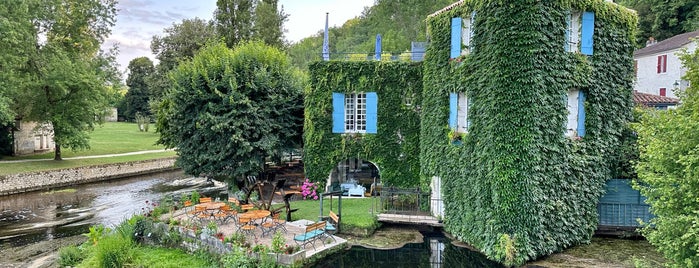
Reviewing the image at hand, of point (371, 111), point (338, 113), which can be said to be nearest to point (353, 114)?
point (338, 113)

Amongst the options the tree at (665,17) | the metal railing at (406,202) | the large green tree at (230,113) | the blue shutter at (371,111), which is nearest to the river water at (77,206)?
the large green tree at (230,113)

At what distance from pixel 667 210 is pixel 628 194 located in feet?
23.2

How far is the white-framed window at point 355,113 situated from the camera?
21.1m

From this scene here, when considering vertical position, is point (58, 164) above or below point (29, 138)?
below

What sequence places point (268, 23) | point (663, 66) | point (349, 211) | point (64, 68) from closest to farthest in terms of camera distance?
point (349, 211) < point (64, 68) < point (663, 66) < point (268, 23)

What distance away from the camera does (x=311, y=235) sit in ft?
45.8

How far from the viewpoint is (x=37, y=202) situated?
951 inches

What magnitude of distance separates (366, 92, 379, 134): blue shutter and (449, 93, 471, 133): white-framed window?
193 inches

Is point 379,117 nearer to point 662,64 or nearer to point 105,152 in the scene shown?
point 662,64

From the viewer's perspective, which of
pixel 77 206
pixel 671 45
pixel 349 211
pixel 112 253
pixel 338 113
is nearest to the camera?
pixel 112 253

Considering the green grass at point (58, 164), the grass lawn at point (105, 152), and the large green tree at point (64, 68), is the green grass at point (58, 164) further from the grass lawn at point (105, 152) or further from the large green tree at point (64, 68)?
the large green tree at point (64, 68)

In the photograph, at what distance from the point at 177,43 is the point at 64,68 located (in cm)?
1571

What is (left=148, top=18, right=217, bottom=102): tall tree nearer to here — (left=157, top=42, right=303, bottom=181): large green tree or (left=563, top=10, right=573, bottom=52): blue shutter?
(left=157, top=42, right=303, bottom=181): large green tree

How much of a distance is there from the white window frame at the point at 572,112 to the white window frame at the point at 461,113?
3.40 metres
